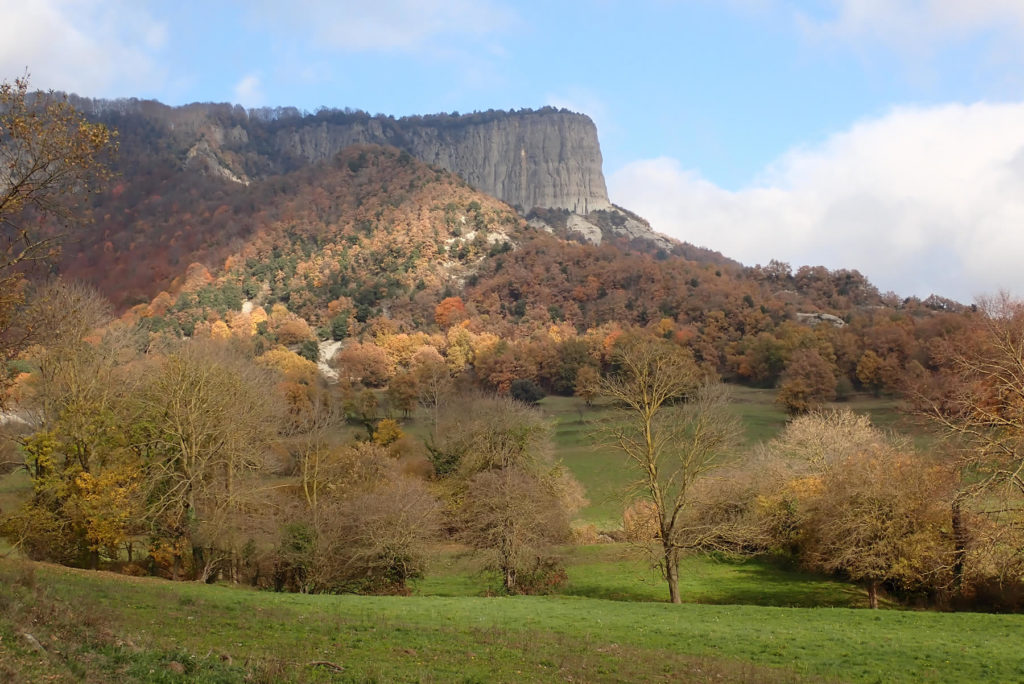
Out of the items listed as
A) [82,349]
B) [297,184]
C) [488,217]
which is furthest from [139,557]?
[297,184]

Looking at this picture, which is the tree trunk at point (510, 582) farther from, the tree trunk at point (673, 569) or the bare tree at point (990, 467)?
the bare tree at point (990, 467)

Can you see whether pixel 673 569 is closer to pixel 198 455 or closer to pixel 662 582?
pixel 662 582

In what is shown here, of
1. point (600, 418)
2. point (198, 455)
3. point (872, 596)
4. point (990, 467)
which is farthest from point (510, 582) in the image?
point (600, 418)

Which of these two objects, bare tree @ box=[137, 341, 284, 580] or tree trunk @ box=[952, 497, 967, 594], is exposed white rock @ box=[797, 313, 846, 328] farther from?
bare tree @ box=[137, 341, 284, 580]

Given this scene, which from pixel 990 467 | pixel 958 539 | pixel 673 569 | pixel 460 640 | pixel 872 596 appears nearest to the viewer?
pixel 460 640

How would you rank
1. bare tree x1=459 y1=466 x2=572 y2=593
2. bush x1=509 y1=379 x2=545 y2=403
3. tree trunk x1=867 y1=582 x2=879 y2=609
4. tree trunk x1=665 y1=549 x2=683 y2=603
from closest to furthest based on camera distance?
tree trunk x1=665 y1=549 x2=683 y2=603 → tree trunk x1=867 y1=582 x2=879 y2=609 → bare tree x1=459 y1=466 x2=572 y2=593 → bush x1=509 y1=379 x2=545 y2=403

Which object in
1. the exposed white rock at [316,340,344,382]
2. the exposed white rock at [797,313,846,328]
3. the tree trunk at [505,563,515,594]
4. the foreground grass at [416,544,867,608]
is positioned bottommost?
the foreground grass at [416,544,867,608]

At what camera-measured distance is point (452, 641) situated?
15836 mm

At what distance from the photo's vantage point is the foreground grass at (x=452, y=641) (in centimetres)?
1108

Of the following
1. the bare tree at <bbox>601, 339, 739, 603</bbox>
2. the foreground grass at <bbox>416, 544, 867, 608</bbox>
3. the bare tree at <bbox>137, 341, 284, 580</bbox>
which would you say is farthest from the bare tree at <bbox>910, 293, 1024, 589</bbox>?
the bare tree at <bbox>137, 341, 284, 580</bbox>

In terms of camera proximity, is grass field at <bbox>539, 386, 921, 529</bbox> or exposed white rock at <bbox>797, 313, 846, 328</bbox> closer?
grass field at <bbox>539, 386, 921, 529</bbox>

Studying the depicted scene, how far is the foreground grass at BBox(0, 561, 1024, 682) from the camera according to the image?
36.3ft

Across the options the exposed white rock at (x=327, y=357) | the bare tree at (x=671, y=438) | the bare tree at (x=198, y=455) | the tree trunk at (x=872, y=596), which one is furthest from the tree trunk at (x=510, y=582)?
the exposed white rock at (x=327, y=357)

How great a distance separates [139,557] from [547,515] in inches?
805
